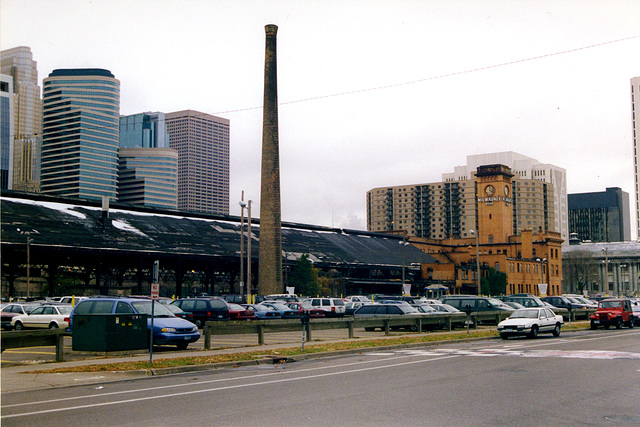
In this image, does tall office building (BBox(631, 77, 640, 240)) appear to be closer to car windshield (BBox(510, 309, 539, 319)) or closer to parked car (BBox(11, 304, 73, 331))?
car windshield (BBox(510, 309, 539, 319))

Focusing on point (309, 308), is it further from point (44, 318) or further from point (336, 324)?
point (44, 318)

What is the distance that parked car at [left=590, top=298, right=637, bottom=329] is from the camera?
37.6 m

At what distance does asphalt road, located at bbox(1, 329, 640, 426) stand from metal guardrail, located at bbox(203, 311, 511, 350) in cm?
527

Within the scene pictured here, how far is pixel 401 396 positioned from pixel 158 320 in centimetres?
1233

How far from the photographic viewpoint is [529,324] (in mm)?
29922

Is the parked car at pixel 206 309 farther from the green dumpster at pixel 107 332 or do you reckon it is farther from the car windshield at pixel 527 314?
the car windshield at pixel 527 314

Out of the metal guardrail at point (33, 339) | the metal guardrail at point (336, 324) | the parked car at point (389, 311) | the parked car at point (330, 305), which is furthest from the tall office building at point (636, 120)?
the metal guardrail at point (33, 339)

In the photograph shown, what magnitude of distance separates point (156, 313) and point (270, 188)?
143 ft

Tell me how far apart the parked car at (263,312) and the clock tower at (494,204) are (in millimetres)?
100039

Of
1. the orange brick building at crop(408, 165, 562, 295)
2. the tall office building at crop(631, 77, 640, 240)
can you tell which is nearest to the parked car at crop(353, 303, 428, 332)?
the orange brick building at crop(408, 165, 562, 295)

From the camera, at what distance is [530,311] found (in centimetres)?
3075

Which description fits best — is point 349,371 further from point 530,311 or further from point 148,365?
point 530,311

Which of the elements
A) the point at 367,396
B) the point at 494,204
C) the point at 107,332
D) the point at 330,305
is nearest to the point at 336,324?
the point at 107,332

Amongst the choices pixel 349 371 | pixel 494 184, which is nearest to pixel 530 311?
pixel 349 371
